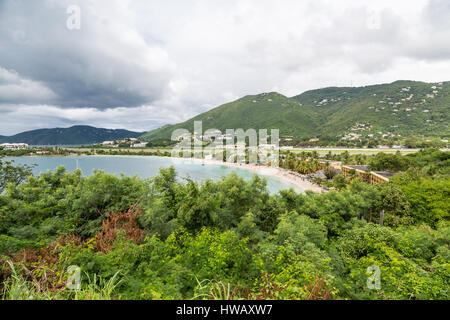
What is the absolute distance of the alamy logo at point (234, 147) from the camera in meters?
74.7

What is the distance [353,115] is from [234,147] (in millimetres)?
89045

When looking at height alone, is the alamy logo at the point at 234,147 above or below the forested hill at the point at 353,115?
below

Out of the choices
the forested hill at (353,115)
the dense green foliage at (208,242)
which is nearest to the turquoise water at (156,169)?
the dense green foliage at (208,242)

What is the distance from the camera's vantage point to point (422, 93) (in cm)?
12481

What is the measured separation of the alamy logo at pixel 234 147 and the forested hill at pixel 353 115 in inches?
633

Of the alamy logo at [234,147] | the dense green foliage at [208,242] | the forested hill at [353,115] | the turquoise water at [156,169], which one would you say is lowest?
the turquoise water at [156,169]

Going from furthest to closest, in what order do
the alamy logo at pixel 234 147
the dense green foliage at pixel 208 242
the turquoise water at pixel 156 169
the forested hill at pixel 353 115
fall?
1. the forested hill at pixel 353 115
2. the alamy logo at pixel 234 147
3. the turquoise water at pixel 156 169
4. the dense green foliage at pixel 208 242

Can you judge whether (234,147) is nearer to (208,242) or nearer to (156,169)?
(156,169)

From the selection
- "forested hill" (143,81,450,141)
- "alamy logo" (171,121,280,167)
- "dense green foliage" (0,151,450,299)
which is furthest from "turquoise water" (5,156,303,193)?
"forested hill" (143,81,450,141)

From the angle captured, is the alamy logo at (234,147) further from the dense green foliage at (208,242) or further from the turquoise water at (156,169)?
the dense green foliage at (208,242)

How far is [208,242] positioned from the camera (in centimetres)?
655

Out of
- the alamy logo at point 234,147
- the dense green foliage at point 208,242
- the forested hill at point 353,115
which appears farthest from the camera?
the forested hill at point 353,115
